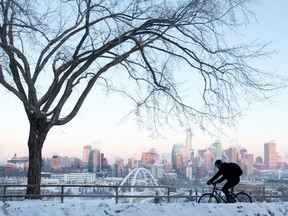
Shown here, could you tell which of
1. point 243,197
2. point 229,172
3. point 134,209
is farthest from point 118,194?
point 134,209

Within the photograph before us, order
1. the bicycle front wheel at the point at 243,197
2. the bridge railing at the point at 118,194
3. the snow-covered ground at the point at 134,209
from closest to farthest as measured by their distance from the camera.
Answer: the snow-covered ground at the point at 134,209 → the bicycle front wheel at the point at 243,197 → the bridge railing at the point at 118,194

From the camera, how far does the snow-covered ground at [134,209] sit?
13379 mm

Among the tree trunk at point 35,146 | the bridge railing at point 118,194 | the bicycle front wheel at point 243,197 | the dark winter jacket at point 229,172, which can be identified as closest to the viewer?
the dark winter jacket at point 229,172

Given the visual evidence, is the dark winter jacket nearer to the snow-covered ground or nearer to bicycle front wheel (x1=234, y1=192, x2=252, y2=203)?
the snow-covered ground

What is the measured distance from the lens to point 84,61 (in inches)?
892

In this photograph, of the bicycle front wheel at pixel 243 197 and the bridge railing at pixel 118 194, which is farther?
the bridge railing at pixel 118 194

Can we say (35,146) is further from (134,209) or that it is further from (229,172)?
(229,172)

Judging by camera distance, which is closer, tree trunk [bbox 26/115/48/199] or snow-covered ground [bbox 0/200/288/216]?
snow-covered ground [bbox 0/200/288/216]

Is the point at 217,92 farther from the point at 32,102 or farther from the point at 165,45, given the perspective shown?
the point at 32,102

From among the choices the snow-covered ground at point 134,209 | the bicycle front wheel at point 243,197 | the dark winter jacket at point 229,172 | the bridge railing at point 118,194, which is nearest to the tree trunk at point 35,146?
the bridge railing at point 118,194

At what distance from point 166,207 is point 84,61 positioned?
379 inches

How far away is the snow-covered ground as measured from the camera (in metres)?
13.4

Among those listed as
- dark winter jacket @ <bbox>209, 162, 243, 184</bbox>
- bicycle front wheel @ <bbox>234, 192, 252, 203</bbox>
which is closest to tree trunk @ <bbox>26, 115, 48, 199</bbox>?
dark winter jacket @ <bbox>209, 162, 243, 184</bbox>

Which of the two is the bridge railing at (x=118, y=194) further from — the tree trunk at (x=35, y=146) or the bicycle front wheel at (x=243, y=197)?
the bicycle front wheel at (x=243, y=197)
